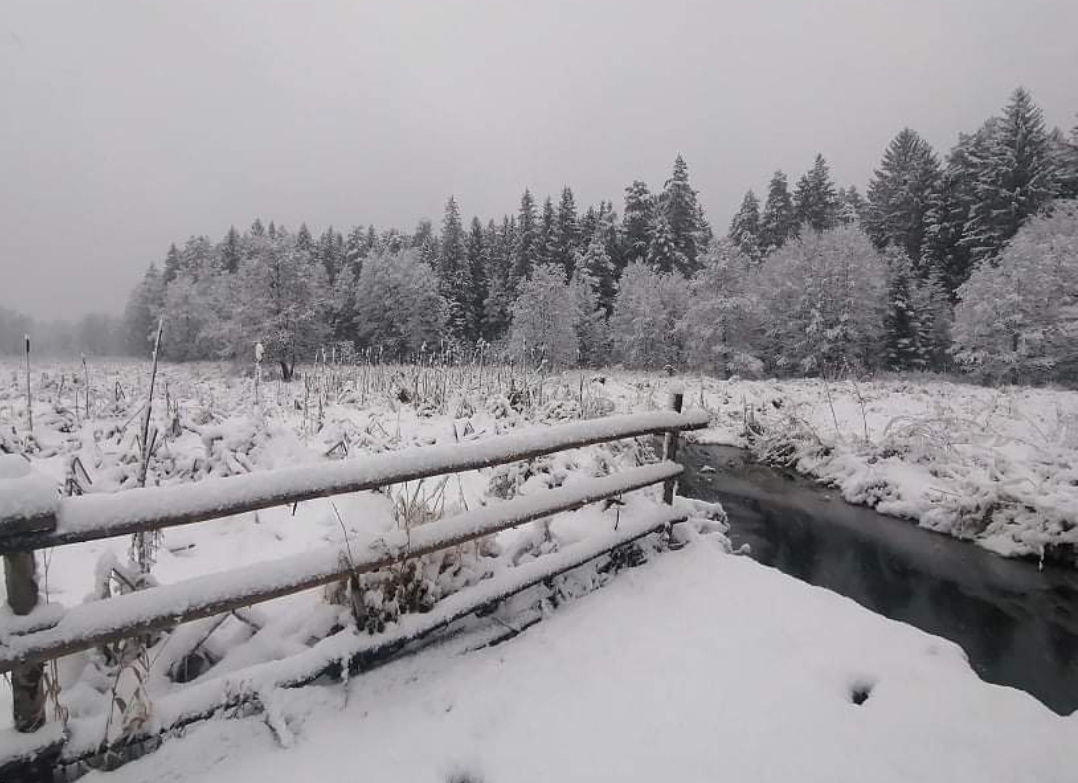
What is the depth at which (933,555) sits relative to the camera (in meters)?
8.04

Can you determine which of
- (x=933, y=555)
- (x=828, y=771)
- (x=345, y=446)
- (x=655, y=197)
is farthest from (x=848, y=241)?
(x=828, y=771)

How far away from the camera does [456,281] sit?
47.8 m

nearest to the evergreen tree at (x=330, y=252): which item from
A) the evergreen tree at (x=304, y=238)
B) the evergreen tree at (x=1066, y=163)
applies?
the evergreen tree at (x=304, y=238)

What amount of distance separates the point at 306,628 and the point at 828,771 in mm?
2564

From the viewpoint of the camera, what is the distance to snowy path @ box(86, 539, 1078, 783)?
222cm

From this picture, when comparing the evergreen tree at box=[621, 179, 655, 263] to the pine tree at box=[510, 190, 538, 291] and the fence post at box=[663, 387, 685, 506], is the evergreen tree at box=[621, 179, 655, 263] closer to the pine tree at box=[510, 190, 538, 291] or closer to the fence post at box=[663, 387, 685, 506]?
the pine tree at box=[510, 190, 538, 291]

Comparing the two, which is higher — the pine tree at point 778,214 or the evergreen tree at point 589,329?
the pine tree at point 778,214

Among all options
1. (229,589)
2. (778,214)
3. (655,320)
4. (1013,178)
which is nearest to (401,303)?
(655,320)

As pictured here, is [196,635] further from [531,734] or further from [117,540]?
[117,540]

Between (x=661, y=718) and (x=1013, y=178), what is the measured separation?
45.3 m

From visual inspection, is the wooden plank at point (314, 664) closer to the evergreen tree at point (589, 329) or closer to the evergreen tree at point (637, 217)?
the evergreen tree at point (589, 329)

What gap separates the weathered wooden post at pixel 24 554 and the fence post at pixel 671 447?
3831mm

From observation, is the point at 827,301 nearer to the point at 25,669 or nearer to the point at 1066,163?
the point at 1066,163

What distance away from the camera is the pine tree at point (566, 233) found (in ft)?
156
